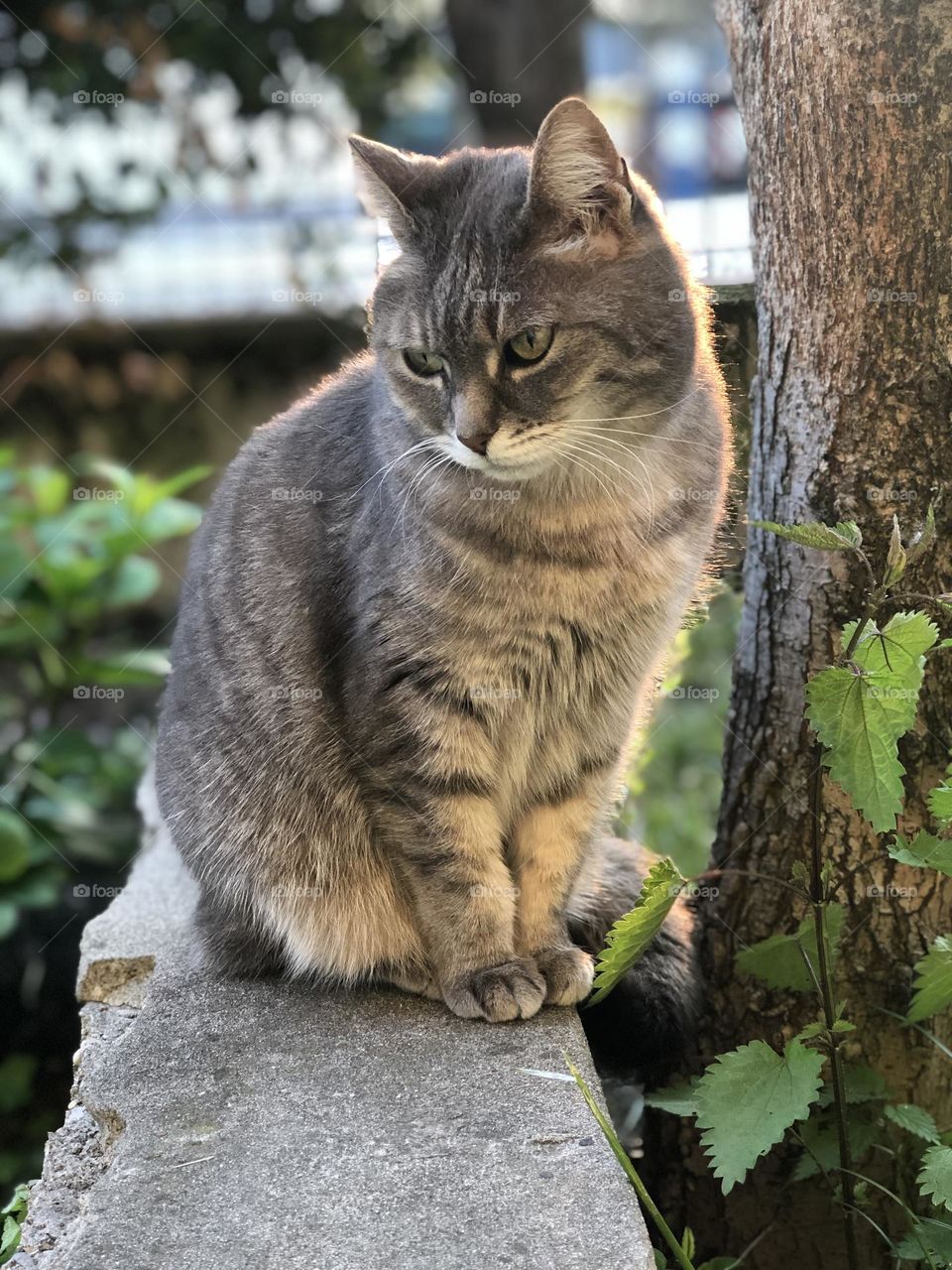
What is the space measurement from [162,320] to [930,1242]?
5.58 metres

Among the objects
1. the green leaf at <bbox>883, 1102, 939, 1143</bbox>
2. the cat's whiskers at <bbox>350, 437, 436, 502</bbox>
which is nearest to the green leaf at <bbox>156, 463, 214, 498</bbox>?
the cat's whiskers at <bbox>350, 437, 436, 502</bbox>

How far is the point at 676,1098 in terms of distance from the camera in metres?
2.23

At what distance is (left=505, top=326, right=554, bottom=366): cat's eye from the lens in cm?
205

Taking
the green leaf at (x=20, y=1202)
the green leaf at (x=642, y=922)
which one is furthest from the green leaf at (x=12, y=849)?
the green leaf at (x=642, y=922)

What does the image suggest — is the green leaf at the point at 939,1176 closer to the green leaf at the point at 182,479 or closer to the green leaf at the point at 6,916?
the green leaf at the point at 6,916

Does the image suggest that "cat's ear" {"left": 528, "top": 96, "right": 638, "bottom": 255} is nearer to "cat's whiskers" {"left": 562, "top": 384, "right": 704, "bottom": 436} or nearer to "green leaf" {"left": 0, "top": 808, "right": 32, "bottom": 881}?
"cat's whiskers" {"left": 562, "top": 384, "right": 704, "bottom": 436}

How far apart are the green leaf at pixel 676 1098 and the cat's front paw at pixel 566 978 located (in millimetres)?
206

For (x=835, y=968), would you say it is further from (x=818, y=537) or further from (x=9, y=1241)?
(x=9, y=1241)

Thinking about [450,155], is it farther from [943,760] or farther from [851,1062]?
[851,1062]

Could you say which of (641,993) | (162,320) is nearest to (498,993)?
(641,993)

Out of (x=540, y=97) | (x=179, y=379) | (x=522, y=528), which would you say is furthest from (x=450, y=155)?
(x=179, y=379)

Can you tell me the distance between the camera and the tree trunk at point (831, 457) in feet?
6.94

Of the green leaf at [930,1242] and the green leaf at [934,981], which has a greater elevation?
the green leaf at [934,981]

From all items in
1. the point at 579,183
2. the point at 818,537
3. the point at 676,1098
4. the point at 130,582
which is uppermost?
the point at 579,183
